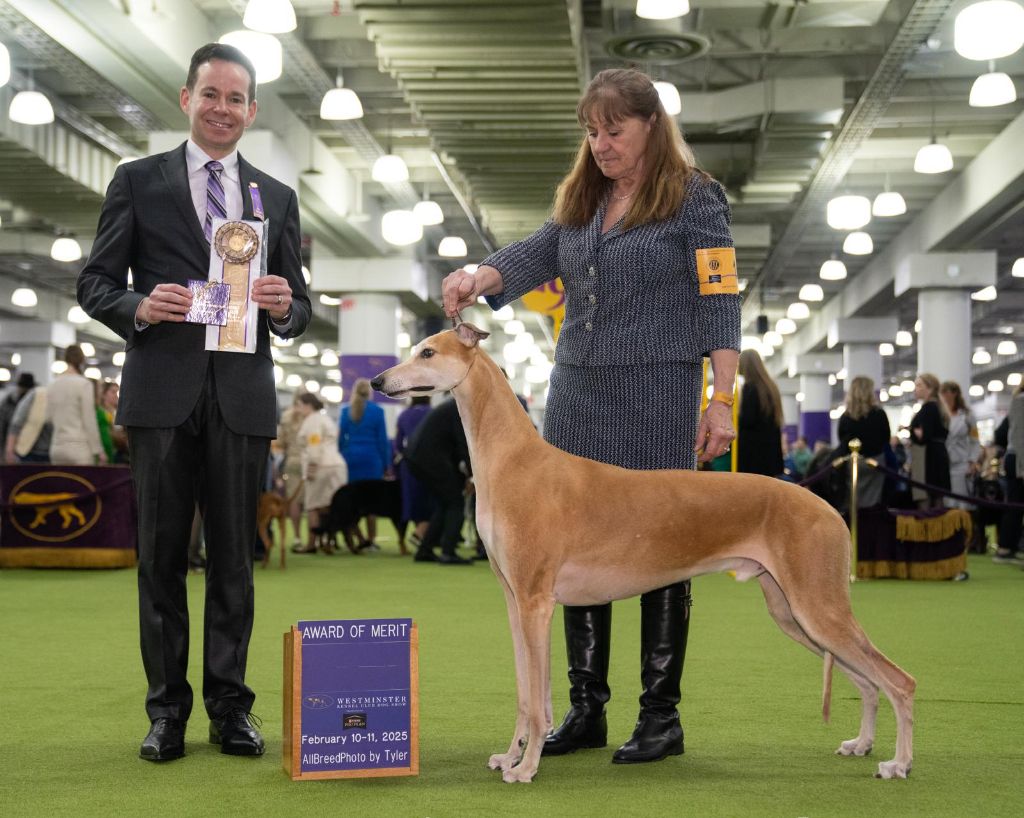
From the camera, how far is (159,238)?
3.58 meters

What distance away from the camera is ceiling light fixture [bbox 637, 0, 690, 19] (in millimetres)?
8375

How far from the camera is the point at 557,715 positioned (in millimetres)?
4414

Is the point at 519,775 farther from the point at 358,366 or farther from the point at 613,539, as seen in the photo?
the point at 358,366

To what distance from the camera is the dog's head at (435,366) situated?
11.4 feet

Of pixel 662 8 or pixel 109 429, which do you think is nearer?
pixel 662 8

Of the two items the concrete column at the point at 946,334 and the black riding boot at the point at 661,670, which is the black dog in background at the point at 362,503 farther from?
the concrete column at the point at 946,334

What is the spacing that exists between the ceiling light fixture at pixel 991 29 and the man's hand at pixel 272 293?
6402mm

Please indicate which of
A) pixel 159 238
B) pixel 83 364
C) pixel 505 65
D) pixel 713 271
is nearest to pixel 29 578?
pixel 83 364

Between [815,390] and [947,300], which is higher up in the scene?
[947,300]

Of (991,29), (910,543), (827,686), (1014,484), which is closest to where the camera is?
(827,686)

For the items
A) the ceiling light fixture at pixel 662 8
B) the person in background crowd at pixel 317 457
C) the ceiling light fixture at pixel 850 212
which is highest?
the ceiling light fixture at pixel 662 8

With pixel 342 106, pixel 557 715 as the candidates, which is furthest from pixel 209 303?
pixel 342 106

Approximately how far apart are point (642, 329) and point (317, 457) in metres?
9.88

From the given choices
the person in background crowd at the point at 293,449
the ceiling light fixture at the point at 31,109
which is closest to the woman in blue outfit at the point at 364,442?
Result: the person in background crowd at the point at 293,449
